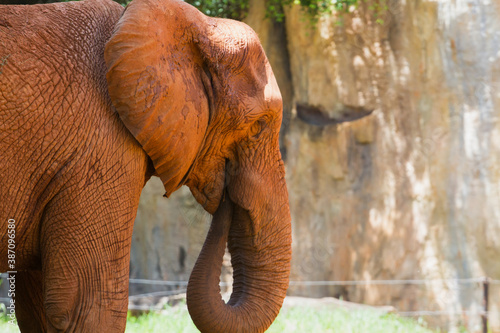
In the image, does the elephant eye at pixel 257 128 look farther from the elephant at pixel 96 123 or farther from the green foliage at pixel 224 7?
the green foliage at pixel 224 7

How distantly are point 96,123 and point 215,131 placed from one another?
0.63m

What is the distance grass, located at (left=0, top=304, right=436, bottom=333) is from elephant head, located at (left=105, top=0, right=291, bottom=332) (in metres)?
2.17

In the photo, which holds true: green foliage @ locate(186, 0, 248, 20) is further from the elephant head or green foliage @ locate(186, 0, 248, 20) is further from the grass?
the elephant head

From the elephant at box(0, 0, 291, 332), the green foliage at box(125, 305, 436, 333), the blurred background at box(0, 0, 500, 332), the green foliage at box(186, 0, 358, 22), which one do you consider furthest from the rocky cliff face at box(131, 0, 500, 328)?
the elephant at box(0, 0, 291, 332)

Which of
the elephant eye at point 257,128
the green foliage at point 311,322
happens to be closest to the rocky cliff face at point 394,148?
the green foliage at point 311,322

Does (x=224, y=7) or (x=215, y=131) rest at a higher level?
(x=224, y=7)

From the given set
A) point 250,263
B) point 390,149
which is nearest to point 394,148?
point 390,149

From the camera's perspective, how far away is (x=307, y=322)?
223 inches

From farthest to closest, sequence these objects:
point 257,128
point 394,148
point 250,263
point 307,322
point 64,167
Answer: point 394,148, point 307,322, point 250,263, point 257,128, point 64,167

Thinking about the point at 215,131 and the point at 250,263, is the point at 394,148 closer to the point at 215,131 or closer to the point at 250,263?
the point at 250,263

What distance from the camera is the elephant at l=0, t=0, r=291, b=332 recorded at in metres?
2.44

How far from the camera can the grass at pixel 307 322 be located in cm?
538

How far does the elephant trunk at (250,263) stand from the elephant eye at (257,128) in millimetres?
346

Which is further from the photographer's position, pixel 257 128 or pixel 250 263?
pixel 250 263
